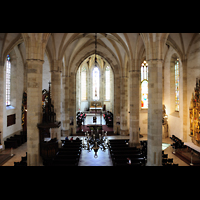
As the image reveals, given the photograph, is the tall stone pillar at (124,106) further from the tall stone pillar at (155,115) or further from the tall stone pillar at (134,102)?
the tall stone pillar at (155,115)

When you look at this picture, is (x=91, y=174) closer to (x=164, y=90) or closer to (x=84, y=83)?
(x=164, y=90)

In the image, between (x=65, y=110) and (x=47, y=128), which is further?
(x=65, y=110)

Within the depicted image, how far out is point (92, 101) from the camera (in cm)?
3872

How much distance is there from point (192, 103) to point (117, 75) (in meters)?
11.4

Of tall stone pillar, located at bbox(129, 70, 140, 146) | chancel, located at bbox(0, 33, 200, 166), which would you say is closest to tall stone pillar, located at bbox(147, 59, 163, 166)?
chancel, located at bbox(0, 33, 200, 166)

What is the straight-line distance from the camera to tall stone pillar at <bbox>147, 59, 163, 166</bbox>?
11125 millimetres

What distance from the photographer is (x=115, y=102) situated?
2531 cm

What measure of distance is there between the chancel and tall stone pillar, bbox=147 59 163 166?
0.20ft

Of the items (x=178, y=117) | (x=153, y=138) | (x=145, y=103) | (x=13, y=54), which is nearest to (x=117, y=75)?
(x=145, y=103)

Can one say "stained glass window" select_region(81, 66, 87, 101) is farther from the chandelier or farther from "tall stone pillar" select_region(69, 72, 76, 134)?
the chandelier

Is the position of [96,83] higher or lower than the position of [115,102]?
higher

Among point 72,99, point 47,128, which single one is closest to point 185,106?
point 47,128

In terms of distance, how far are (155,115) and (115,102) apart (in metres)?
14.2

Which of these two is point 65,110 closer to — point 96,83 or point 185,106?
point 185,106
